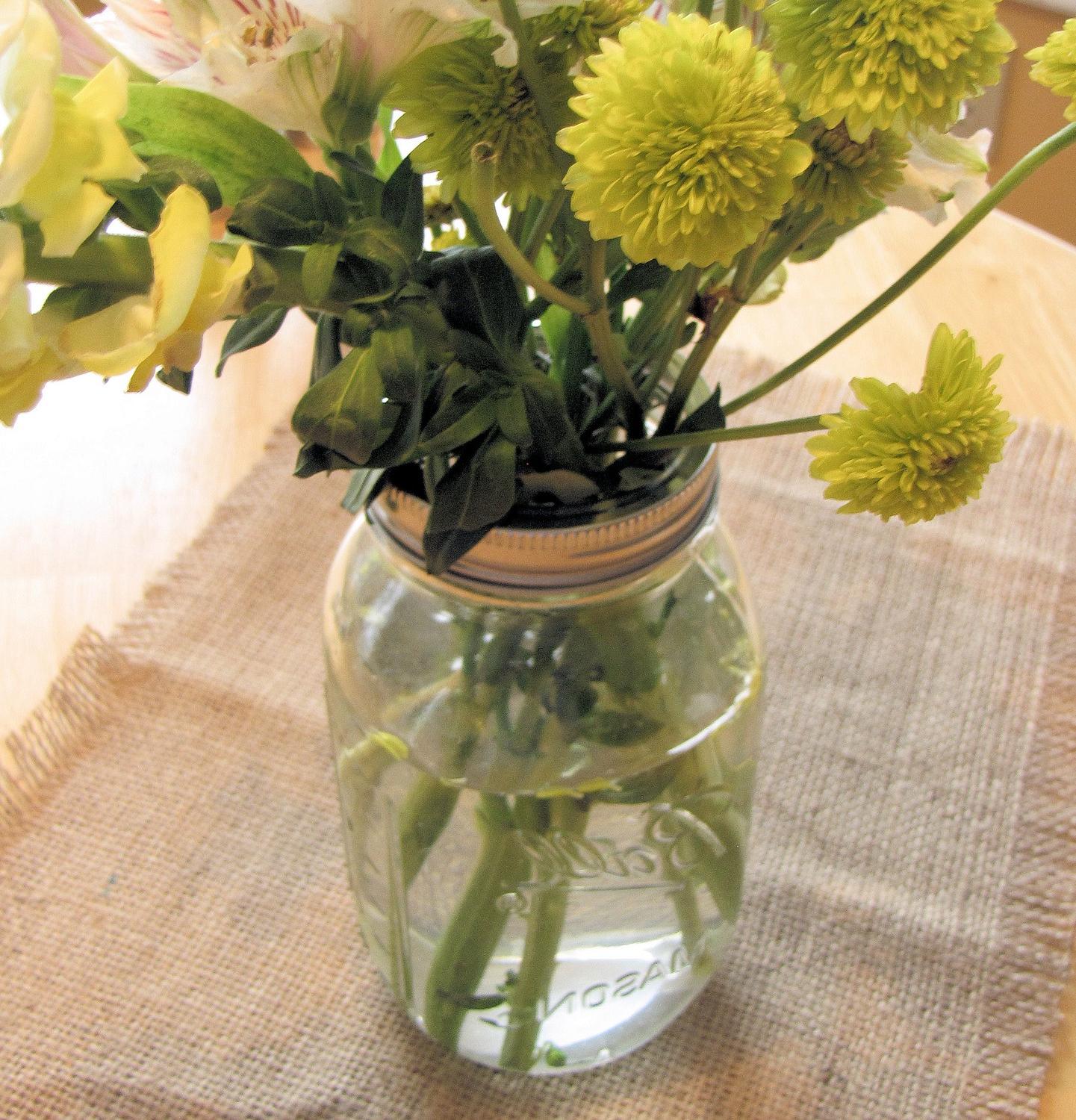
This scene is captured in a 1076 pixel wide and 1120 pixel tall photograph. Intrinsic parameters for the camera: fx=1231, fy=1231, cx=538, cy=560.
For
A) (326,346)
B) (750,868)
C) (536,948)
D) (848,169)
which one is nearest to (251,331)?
(326,346)

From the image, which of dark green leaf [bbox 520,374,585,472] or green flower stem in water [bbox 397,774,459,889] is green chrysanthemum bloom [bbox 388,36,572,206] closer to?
dark green leaf [bbox 520,374,585,472]

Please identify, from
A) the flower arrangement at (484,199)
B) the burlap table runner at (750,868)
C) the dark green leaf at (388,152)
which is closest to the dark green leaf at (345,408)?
the flower arrangement at (484,199)

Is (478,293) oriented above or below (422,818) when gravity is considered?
above

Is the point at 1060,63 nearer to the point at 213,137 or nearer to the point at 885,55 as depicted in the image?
the point at 885,55

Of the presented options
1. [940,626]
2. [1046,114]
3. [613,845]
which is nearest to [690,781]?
[613,845]

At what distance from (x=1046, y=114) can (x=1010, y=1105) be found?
104cm

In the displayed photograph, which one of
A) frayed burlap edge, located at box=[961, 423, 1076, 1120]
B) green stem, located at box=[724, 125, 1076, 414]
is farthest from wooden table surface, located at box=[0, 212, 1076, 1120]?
green stem, located at box=[724, 125, 1076, 414]

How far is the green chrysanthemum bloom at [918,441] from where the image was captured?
0.22 metres

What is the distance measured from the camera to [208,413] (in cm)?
67

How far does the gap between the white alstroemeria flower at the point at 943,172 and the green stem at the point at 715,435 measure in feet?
0.17

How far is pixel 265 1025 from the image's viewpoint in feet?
1.50

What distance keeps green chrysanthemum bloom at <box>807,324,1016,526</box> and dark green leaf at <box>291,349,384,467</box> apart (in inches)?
3.2

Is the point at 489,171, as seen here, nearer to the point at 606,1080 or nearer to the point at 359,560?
the point at 359,560

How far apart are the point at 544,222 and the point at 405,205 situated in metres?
0.03
